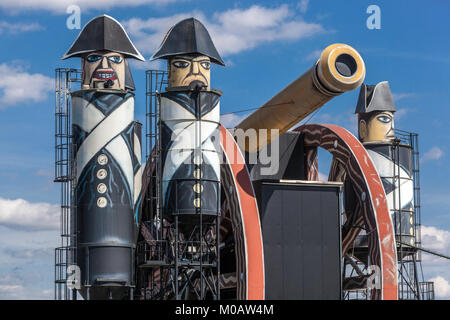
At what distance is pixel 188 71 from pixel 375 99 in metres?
18.9

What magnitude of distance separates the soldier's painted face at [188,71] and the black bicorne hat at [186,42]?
0.35m

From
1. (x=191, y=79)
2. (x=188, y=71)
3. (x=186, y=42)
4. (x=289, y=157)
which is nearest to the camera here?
(x=191, y=79)

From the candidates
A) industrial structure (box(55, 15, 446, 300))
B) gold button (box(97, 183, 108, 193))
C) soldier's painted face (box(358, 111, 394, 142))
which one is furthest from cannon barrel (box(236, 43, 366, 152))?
soldier's painted face (box(358, 111, 394, 142))

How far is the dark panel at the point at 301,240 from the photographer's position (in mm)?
52094

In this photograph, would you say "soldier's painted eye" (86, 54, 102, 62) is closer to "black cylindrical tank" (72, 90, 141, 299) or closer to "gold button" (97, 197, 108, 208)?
"black cylindrical tank" (72, 90, 141, 299)

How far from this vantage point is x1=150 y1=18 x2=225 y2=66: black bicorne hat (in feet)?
158

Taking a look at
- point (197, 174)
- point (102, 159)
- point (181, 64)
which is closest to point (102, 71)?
point (181, 64)

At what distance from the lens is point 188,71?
1890 inches

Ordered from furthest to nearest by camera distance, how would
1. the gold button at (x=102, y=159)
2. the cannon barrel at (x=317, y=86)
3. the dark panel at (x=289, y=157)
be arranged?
the dark panel at (x=289, y=157), the cannon barrel at (x=317, y=86), the gold button at (x=102, y=159)

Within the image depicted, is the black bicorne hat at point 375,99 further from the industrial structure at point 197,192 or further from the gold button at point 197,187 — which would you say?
the gold button at point 197,187

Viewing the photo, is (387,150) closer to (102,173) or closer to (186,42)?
(186,42)

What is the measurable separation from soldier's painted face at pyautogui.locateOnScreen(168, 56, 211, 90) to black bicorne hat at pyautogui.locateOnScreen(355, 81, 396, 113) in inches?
700

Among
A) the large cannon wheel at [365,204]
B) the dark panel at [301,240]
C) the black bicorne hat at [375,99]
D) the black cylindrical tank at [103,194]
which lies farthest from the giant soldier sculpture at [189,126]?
the black bicorne hat at [375,99]
